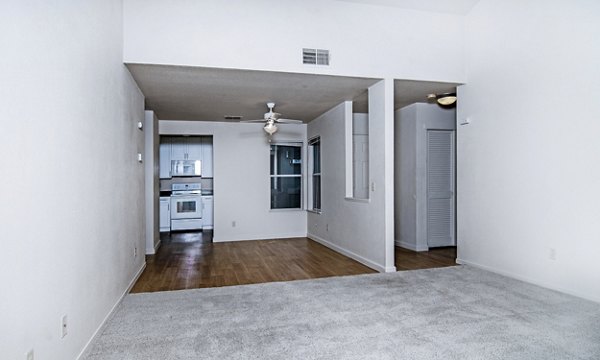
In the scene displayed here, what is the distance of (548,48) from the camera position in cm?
375

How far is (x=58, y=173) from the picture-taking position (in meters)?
1.99

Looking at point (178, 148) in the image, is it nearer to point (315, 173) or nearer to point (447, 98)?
point (315, 173)

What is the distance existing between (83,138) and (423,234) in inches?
203

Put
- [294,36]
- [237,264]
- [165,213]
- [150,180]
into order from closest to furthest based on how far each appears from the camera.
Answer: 1. [294,36]
2. [237,264]
3. [150,180]
4. [165,213]

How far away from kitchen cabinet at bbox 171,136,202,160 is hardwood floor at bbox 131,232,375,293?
250 centimetres

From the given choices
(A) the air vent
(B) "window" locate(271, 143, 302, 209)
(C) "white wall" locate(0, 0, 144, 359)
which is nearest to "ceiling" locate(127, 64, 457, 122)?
(A) the air vent

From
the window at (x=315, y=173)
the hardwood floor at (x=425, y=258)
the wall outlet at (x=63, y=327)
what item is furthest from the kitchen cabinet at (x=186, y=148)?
the wall outlet at (x=63, y=327)

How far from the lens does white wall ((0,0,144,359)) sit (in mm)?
1521

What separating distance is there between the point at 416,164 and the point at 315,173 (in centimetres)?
205

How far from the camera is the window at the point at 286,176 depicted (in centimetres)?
771

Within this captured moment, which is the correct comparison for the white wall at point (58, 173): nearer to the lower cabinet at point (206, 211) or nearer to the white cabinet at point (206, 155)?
the lower cabinet at point (206, 211)

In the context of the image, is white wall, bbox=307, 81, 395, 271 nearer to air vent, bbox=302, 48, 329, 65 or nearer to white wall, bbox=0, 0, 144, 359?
air vent, bbox=302, 48, 329, 65

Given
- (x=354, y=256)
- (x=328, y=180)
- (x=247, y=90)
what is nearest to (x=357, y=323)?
(x=354, y=256)

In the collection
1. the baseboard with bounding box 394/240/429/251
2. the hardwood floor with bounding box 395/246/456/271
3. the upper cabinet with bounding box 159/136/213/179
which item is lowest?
the hardwood floor with bounding box 395/246/456/271
